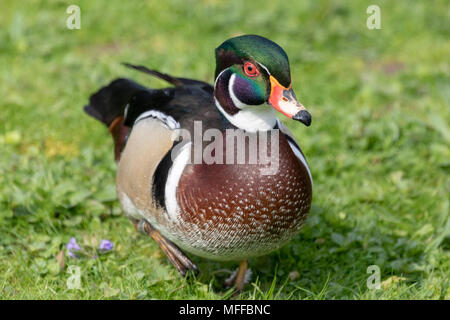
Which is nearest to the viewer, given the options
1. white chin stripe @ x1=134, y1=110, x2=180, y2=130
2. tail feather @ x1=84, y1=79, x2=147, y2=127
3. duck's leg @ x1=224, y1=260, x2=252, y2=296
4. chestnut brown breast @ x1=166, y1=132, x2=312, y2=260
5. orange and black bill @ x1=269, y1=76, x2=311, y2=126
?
orange and black bill @ x1=269, y1=76, x2=311, y2=126

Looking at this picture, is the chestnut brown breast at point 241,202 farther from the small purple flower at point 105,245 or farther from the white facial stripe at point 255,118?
the small purple flower at point 105,245

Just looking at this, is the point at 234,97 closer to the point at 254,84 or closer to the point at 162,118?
the point at 254,84

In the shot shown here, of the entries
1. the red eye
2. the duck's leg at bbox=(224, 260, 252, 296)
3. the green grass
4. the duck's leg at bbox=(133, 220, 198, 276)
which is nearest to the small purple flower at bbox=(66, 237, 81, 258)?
the green grass

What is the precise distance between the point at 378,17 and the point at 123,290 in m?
4.00

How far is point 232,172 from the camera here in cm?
250

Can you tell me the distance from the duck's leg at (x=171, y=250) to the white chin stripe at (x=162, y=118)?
49 cm

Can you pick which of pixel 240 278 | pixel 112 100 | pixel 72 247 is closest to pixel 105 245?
pixel 72 247

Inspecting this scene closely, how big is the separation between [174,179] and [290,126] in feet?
5.71

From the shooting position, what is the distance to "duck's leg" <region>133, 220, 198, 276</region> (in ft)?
9.24

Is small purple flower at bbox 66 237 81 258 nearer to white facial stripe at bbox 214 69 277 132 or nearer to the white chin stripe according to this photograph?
the white chin stripe

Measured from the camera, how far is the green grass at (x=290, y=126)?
2.96m

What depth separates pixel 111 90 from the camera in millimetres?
3395

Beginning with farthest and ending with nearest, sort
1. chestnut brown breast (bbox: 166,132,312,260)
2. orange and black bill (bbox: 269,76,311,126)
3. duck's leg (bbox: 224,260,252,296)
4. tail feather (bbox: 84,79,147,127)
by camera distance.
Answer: tail feather (bbox: 84,79,147,127) < duck's leg (bbox: 224,260,252,296) < chestnut brown breast (bbox: 166,132,312,260) < orange and black bill (bbox: 269,76,311,126)

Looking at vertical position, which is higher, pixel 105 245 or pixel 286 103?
pixel 286 103
